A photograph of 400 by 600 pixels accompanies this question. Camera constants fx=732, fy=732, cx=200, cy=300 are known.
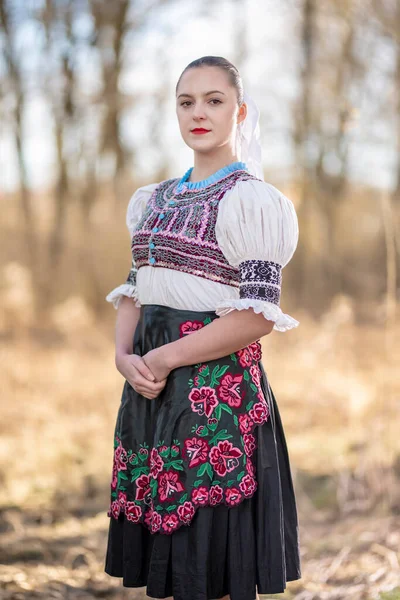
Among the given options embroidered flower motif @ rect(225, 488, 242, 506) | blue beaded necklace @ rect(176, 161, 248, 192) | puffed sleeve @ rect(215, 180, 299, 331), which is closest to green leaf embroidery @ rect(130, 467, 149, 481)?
embroidered flower motif @ rect(225, 488, 242, 506)

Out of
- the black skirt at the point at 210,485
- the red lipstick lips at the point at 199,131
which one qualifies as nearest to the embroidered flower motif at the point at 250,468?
the black skirt at the point at 210,485

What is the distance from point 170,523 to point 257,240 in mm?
638

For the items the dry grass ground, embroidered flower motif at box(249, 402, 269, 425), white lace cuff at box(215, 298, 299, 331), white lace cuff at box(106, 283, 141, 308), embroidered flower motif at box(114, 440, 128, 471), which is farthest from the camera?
the dry grass ground

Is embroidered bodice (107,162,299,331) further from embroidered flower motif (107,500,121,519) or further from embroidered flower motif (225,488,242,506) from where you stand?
embroidered flower motif (107,500,121,519)

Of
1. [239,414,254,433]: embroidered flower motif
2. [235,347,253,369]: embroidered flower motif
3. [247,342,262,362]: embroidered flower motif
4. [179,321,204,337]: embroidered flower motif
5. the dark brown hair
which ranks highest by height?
the dark brown hair

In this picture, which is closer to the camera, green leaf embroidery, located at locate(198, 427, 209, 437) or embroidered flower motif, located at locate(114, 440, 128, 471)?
green leaf embroidery, located at locate(198, 427, 209, 437)

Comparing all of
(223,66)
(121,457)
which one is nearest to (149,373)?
(121,457)

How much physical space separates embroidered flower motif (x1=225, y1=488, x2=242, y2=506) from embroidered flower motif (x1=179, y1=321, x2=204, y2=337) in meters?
0.36

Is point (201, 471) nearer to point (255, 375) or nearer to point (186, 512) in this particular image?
point (186, 512)

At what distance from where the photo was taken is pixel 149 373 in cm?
166

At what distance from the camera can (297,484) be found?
3.84 metres

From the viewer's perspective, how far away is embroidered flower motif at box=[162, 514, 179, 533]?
1.58 meters

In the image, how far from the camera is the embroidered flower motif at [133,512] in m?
1.70

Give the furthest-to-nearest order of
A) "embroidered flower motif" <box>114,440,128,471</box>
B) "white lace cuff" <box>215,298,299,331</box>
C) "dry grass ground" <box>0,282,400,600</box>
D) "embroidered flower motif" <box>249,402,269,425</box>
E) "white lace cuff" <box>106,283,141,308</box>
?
"dry grass ground" <box>0,282,400,600</box> → "white lace cuff" <box>106,283,141,308</box> → "embroidered flower motif" <box>114,440,128,471</box> → "embroidered flower motif" <box>249,402,269,425</box> → "white lace cuff" <box>215,298,299,331</box>
